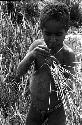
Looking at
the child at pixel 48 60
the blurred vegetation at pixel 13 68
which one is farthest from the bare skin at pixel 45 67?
the blurred vegetation at pixel 13 68

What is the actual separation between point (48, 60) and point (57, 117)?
1.01 ft

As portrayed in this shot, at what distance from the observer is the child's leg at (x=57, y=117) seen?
1.40 m

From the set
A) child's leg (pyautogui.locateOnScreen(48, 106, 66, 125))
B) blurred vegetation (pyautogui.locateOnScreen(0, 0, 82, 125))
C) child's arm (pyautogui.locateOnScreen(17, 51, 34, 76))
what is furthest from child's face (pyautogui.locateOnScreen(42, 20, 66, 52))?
blurred vegetation (pyautogui.locateOnScreen(0, 0, 82, 125))

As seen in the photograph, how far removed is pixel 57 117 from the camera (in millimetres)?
1405

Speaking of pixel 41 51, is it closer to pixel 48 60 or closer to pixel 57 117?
pixel 48 60

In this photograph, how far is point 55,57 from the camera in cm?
132

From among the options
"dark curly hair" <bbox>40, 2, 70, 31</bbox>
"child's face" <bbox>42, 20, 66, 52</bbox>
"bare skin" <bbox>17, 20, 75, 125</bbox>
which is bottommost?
"bare skin" <bbox>17, 20, 75, 125</bbox>

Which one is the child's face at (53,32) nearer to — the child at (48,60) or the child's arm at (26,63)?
the child at (48,60)

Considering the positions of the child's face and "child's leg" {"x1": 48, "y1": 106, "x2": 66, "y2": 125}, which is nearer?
the child's face

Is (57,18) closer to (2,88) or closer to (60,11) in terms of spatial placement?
(60,11)

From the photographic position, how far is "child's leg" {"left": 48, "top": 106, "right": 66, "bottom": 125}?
140cm

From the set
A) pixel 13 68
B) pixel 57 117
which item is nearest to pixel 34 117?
pixel 57 117

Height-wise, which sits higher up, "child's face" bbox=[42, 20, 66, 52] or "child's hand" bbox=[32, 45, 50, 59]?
"child's face" bbox=[42, 20, 66, 52]

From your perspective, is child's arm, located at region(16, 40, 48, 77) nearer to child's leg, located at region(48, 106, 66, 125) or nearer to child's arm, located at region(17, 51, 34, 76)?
child's arm, located at region(17, 51, 34, 76)
